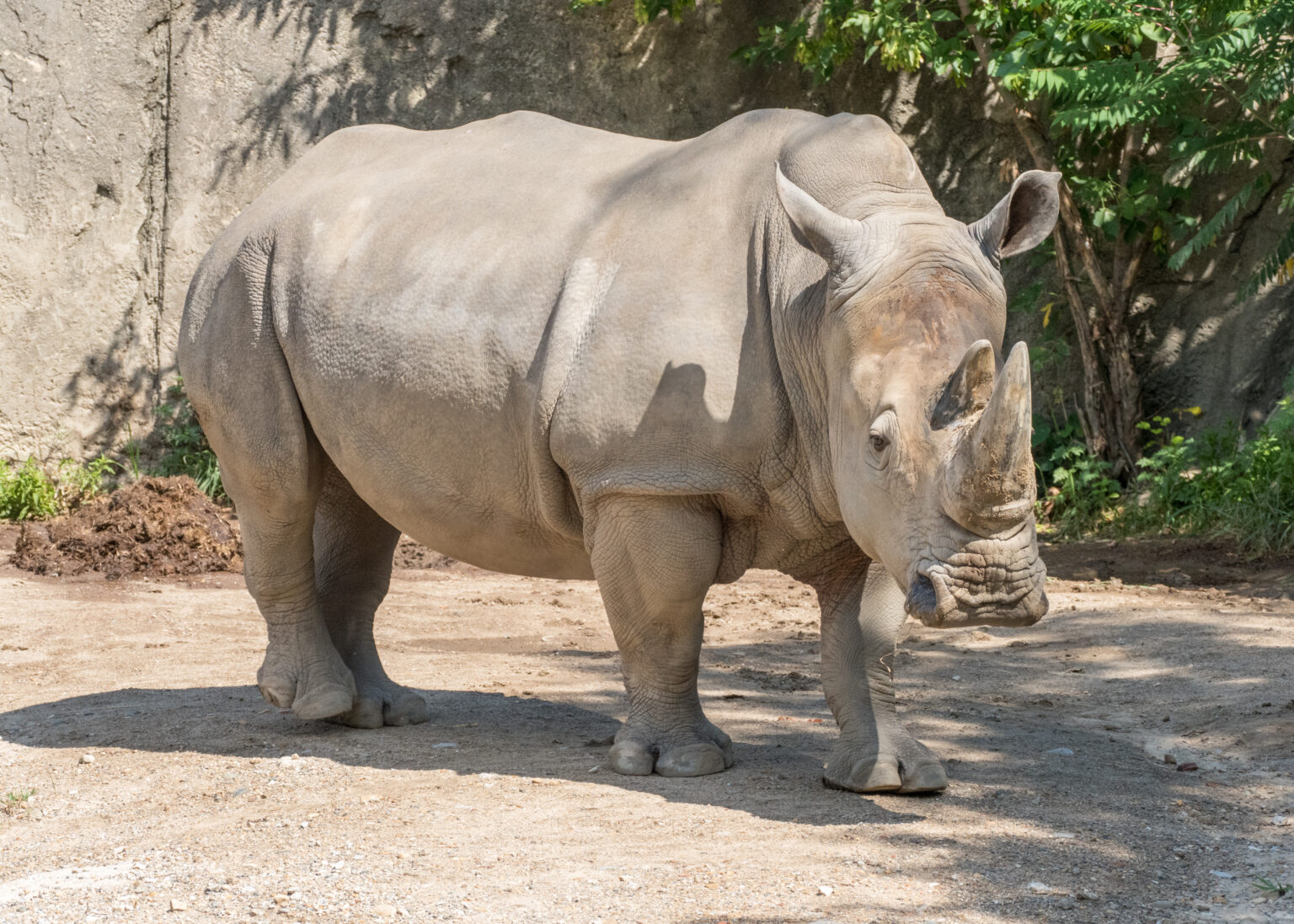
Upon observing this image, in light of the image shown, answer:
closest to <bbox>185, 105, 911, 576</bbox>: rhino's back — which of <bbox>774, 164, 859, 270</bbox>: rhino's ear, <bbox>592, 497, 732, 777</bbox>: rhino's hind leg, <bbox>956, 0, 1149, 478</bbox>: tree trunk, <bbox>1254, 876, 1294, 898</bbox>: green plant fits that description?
<bbox>592, 497, 732, 777</bbox>: rhino's hind leg

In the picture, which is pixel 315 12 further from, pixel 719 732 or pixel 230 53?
pixel 719 732

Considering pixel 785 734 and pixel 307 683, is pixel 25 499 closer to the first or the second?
pixel 307 683

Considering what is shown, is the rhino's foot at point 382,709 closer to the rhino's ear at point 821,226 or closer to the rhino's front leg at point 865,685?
the rhino's front leg at point 865,685

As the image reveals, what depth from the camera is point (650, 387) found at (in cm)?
434

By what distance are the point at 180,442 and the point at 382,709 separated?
6342 millimetres

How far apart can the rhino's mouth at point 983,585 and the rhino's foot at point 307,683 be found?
2564mm

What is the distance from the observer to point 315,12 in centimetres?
1138

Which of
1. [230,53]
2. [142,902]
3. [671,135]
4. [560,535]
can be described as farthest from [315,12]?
[142,902]

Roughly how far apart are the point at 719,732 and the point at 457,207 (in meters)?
1.97

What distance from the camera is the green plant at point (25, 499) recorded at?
10.8m

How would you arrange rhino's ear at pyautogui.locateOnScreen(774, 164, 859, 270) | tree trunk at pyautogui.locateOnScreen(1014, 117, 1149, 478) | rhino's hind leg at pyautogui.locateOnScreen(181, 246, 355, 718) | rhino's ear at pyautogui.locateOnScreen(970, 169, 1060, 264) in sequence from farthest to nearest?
1. tree trunk at pyautogui.locateOnScreen(1014, 117, 1149, 478)
2. rhino's hind leg at pyautogui.locateOnScreen(181, 246, 355, 718)
3. rhino's ear at pyautogui.locateOnScreen(970, 169, 1060, 264)
4. rhino's ear at pyautogui.locateOnScreen(774, 164, 859, 270)

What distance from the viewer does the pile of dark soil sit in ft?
30.6

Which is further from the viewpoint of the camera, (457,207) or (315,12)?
(315,12)

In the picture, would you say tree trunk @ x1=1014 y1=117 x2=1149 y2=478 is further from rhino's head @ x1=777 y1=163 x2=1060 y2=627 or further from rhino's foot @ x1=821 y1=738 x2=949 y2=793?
rhino's foot @ x1=821 y1=738 x2=949 y2=793
